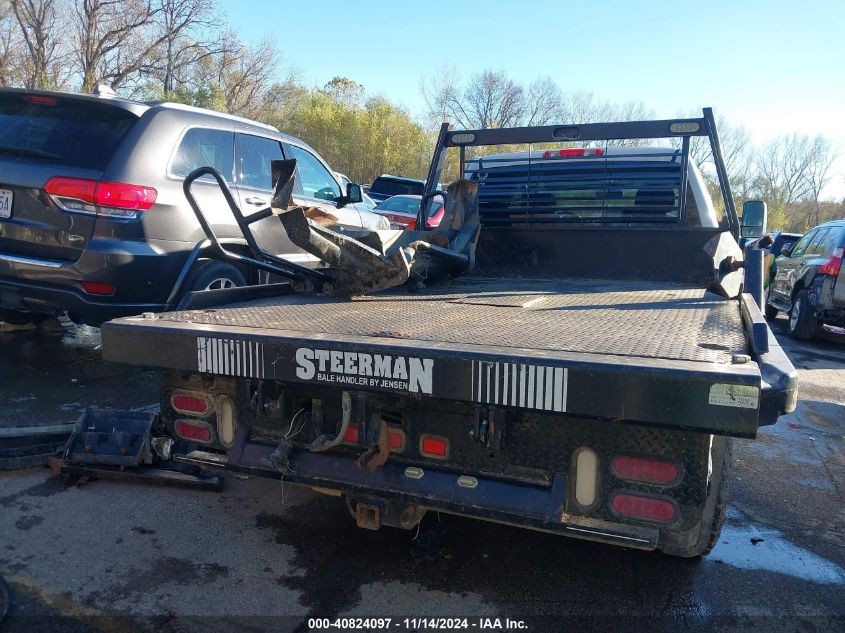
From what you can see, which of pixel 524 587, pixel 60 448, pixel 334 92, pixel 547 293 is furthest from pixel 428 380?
pixel 334 92

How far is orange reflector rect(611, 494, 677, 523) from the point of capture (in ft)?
6.97

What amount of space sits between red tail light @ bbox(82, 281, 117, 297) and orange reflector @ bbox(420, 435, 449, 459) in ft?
8.96

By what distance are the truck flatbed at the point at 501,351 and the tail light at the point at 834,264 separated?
6.07 m

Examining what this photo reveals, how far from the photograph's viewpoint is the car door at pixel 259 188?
17.3ft

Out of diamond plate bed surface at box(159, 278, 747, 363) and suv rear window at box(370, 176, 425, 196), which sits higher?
suv rear window at box(370, 176, 425, 196)

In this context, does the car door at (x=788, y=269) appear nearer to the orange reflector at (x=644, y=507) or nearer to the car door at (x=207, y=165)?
the car door at (x=207, y=165)

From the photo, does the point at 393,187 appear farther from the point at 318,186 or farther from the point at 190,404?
the point at 190,404

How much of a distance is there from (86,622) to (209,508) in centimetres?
99

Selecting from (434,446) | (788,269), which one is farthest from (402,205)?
(434,446)

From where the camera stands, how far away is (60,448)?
3.61 meters

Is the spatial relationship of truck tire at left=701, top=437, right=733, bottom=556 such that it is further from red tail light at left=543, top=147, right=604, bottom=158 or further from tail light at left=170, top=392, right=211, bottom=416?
red tail light at left=543, top=147, right=604, bottom=158

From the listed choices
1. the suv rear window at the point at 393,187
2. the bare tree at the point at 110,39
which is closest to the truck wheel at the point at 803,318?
the suv rear window at the point at 393,187

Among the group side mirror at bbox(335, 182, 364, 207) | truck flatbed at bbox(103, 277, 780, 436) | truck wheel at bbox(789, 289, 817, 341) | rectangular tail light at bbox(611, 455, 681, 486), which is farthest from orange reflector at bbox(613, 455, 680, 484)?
truck wheel at bbox(789, 289, 817, 341)

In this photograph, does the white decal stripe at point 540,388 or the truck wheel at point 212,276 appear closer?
the white decal stripe at point 540,388
